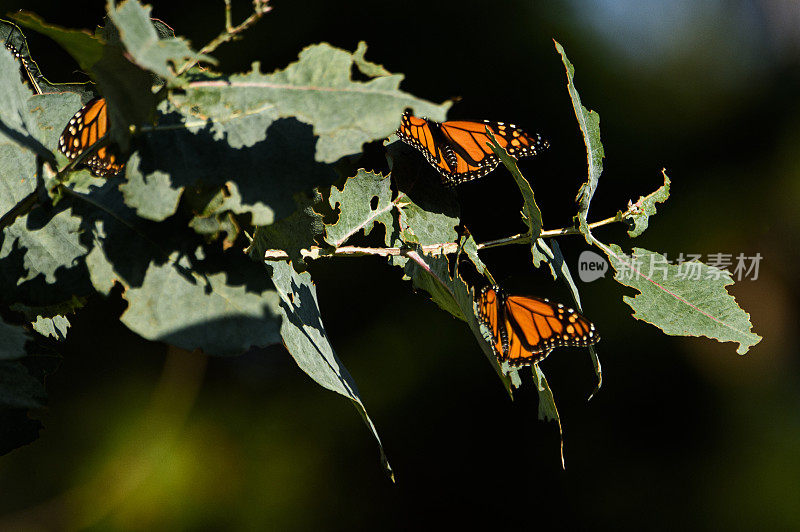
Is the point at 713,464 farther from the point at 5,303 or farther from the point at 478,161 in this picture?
the point at 5,303

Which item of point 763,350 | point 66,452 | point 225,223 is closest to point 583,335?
point 225,223

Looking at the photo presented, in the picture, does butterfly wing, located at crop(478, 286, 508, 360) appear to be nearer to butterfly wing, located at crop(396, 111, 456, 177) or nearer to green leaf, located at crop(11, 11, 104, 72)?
butterfly wing, located at crop(396, 111, 456, 177)

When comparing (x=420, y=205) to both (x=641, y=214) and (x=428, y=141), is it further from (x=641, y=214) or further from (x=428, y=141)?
(x=641, y=214)

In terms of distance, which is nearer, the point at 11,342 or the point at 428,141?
the point at 11,342

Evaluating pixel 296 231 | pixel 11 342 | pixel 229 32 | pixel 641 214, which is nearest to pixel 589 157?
pixel 641 214

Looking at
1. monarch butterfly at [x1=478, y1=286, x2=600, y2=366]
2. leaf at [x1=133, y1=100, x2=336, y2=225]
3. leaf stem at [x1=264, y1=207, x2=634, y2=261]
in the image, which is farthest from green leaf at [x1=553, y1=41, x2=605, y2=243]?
leaf at [x1=133, y1=100, x2=336, y2=225]
